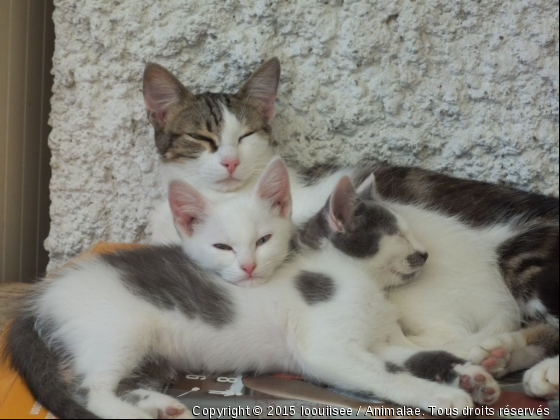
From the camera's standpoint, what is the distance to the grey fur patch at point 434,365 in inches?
56.1

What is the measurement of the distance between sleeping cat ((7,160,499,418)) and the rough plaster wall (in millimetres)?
628

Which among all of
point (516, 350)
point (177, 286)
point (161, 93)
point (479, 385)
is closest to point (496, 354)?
point (516, 350)

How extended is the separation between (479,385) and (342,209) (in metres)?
0.59

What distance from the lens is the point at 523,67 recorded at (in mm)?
2082

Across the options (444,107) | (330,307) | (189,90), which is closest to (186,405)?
(330,307)

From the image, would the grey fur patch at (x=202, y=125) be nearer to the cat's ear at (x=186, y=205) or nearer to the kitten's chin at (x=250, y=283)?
the cat's ear at (x=186, y=205)

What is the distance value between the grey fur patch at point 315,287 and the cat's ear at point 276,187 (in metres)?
0.23

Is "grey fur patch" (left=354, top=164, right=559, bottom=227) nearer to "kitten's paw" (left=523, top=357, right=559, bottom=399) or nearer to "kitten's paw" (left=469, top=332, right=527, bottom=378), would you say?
"kitten's paw" (left=469, top=332, right=527, bottom=378)

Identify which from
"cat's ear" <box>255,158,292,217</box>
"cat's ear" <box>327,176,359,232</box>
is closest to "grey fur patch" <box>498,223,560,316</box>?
"cat's ear" <box>327,176,359,232</box>

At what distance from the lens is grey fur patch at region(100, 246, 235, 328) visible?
5.10ft

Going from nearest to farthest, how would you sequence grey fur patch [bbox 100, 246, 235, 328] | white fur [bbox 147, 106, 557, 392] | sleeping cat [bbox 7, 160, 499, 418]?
sleeping cat [bbox 7, 160, 499, 418] < grey fur patch [bbox 100, 246, 235, 328] < white fur [bbox 147, 106, 557, 392]

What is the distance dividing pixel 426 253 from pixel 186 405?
779mm

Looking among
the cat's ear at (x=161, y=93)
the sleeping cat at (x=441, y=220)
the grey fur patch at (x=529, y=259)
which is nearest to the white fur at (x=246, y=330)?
the sleeping cat at (x=441, y=220)

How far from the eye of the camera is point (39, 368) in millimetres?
1471
